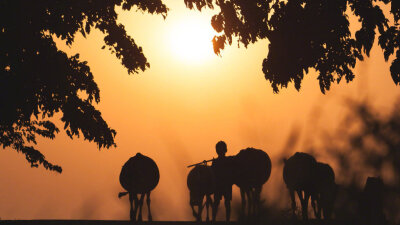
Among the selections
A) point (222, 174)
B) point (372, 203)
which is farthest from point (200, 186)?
point (372, 203)

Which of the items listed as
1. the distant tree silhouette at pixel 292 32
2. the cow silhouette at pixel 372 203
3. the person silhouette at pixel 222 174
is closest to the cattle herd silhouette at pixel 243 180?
the person silhouette at pixel 222 174

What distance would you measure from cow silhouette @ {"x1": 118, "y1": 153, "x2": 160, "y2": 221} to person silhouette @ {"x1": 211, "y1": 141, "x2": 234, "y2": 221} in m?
2.61

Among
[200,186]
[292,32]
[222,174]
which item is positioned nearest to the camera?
[292,32]

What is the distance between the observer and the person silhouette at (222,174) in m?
21.7

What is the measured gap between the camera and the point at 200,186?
2412 cm

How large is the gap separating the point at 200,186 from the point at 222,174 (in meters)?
2.40

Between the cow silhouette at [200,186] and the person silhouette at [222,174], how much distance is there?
3.59ft

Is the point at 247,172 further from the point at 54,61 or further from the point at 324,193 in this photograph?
the point at 54,61

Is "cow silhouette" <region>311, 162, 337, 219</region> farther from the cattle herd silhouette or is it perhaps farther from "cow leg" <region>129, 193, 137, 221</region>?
"cow leg" <region>129, 193, 137, 221</region>

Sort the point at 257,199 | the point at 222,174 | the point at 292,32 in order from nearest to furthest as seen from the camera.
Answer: the point at 292,32 → the point at 222,174 → the point at 257,199

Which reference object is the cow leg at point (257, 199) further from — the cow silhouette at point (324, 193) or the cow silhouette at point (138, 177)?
the cow silhouette at point (138, 177)

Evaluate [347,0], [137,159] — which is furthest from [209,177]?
[347,0]

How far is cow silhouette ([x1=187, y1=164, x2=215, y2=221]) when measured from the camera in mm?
23609

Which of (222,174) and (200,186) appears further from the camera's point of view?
(200,186)
